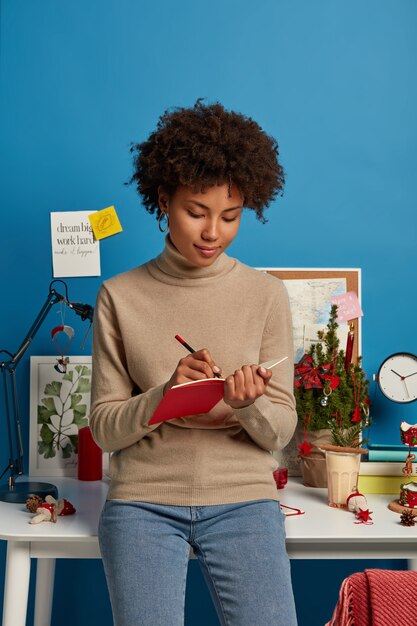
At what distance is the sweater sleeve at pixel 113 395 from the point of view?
1366 mm

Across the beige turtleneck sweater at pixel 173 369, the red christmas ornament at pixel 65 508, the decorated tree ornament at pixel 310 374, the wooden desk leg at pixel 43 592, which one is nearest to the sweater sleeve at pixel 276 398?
the beige turtleneck sweater at pixel 173 369

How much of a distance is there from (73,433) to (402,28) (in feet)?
4.10

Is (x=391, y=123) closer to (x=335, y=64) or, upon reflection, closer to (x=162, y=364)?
(x=335, y=64)

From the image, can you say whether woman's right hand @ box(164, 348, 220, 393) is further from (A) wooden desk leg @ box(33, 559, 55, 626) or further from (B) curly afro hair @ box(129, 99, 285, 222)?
(A) wooden desk leg @ box(33, 559, 55, 626)

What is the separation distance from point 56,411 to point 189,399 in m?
0.73

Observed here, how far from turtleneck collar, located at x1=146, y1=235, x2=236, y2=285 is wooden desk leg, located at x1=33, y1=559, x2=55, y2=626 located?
74 cm

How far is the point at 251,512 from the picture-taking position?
1.38 meters

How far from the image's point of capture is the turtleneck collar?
1.50m

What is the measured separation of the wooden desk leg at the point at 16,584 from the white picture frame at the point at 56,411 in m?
0.51

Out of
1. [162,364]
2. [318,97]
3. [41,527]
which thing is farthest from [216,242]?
[318,97]

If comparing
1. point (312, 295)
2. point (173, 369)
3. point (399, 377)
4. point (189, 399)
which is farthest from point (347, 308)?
point (189, 399)

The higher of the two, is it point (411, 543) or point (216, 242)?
point (216, 242)

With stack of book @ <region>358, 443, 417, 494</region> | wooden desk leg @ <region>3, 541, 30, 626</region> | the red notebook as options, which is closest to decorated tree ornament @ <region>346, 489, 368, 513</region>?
stack of book @ <region>358, 443, 417, 494</region>

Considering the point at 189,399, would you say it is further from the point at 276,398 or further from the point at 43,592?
the point at 43,592
